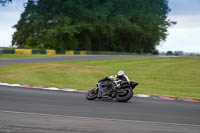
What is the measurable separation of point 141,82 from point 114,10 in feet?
193

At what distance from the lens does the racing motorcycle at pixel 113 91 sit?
13188 millimetres

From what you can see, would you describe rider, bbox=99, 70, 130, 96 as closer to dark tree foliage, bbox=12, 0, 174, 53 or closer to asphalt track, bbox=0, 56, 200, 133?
asphalt track, bbox=0, 56, 200, 133

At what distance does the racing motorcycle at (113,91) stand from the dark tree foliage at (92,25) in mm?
51527

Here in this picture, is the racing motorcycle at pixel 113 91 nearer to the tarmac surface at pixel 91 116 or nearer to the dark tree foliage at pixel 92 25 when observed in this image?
the tarmac surface at pixel 91 116

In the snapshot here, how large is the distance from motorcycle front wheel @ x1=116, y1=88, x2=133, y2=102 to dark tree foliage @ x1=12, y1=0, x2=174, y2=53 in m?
52.1

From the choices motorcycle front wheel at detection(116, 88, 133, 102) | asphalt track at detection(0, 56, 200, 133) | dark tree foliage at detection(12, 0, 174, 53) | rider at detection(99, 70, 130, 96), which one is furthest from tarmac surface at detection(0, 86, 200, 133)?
dark tree foliage at detection(12, 0, 174, 53)

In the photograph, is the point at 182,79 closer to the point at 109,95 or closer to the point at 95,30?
the point at 109,95

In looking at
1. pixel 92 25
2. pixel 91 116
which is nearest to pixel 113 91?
pixel 91 116

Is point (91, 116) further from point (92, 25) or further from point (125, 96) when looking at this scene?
point (92, 25)

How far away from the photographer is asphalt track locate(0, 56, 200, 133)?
8.10 m

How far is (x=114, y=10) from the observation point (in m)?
80.8

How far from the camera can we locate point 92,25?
241 ft

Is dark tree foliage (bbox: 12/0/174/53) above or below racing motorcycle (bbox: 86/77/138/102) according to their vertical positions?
above

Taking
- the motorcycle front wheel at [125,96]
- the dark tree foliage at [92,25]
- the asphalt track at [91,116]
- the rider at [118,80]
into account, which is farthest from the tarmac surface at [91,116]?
the dark tree foliage at [92,25]
